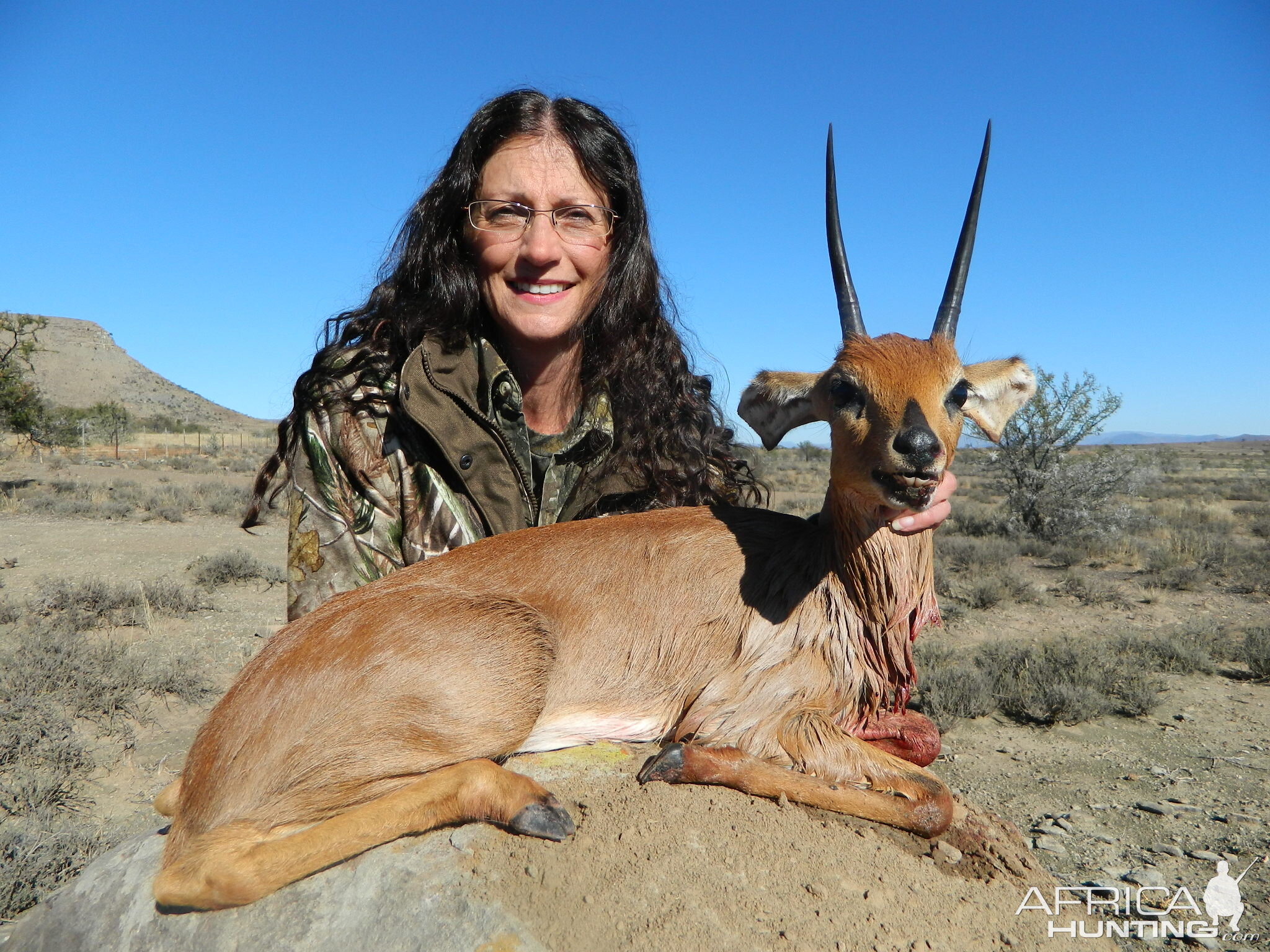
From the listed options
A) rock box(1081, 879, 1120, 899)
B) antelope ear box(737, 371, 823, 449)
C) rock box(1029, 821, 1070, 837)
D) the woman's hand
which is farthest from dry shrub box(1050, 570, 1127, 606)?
the woman's hand

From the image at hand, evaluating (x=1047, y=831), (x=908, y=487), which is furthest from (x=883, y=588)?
(x=1047, y=831)

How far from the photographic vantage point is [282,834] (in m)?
2.91

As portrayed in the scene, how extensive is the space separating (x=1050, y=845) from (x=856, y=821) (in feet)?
13.4

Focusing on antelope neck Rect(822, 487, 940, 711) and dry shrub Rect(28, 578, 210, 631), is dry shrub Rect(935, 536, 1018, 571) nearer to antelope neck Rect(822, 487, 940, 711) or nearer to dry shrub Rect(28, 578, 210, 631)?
antelope neck Rect(822, 487, 940, 711)

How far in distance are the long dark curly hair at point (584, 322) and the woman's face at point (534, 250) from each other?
102mm

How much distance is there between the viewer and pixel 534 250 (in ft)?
14.4

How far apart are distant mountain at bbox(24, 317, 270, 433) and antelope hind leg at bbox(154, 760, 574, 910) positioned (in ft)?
305

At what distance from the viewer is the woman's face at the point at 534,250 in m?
4.47

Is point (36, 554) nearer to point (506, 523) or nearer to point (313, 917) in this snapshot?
point (506, 523)

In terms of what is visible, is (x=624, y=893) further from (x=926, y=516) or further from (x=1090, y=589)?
(x=1090, y=589)

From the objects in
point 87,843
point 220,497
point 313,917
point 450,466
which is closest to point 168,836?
point 313,917

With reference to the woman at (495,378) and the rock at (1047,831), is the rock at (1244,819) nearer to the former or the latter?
the rock at (1047,831)

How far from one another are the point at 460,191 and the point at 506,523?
6.13ft

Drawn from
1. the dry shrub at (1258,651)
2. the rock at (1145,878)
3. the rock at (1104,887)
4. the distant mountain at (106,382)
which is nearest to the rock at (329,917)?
the rock at (1104,887)
